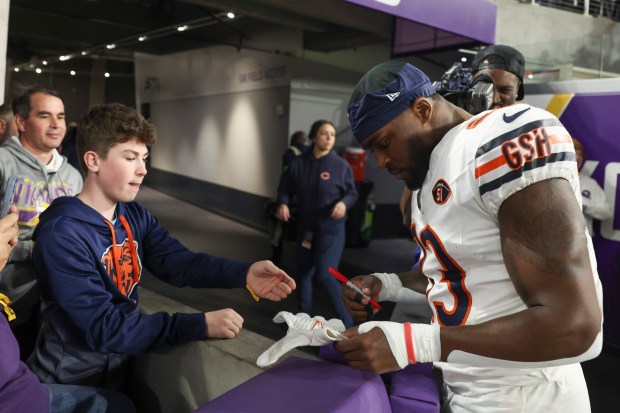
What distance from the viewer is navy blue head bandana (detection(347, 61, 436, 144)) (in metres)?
1.35

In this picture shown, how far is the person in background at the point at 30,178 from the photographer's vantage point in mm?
2758

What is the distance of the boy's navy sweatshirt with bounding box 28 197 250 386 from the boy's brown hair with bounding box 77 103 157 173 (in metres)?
0.22

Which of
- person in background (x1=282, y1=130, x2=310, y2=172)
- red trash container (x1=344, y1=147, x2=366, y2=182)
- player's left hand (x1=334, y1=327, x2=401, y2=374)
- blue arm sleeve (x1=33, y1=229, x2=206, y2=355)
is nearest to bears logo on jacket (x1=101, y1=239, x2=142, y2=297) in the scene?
blue arm sleeve (x1=33, y1=229, x2=206, y2=355)

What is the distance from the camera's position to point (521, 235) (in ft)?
3.67

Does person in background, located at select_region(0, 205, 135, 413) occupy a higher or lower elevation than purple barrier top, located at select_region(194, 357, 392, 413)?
lower

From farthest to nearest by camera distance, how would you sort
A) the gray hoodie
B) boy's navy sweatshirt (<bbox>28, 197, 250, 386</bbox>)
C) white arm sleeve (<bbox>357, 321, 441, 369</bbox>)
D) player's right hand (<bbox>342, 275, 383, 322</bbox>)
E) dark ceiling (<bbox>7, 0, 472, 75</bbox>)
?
dark ceiling (<bbox>7, 0, 472, 75</bbox>) → the gray hoodie → boy's navy sweatshirt (<bbox>28, 197, 250, 386</bbox>) → player's right hand (<bbox>342, 275, 383, 322</bbox>) → white arm sleeve (<bbox>357, 321, 441, 369</bbox>)

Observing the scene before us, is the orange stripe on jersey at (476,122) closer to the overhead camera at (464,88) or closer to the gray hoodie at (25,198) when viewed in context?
the overhead camera at (464,88)

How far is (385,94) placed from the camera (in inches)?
53.0

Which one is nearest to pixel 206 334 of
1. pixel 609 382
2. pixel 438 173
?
pixel 438 173

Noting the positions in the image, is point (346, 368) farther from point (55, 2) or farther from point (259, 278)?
point (55, 2)

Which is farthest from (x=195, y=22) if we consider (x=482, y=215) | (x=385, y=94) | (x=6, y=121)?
(x=482, y=215)

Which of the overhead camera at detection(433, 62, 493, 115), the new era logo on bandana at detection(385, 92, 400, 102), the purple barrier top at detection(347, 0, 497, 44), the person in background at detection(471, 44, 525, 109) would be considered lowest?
the new era logo on bandana at detection(385, 92, 400, 102)

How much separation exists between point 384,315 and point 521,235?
4.38 m

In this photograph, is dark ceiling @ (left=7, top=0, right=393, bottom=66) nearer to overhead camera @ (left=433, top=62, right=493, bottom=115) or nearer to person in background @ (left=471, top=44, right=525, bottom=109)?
person in background @ (left=471, top=44, right=525, bottom=109)
